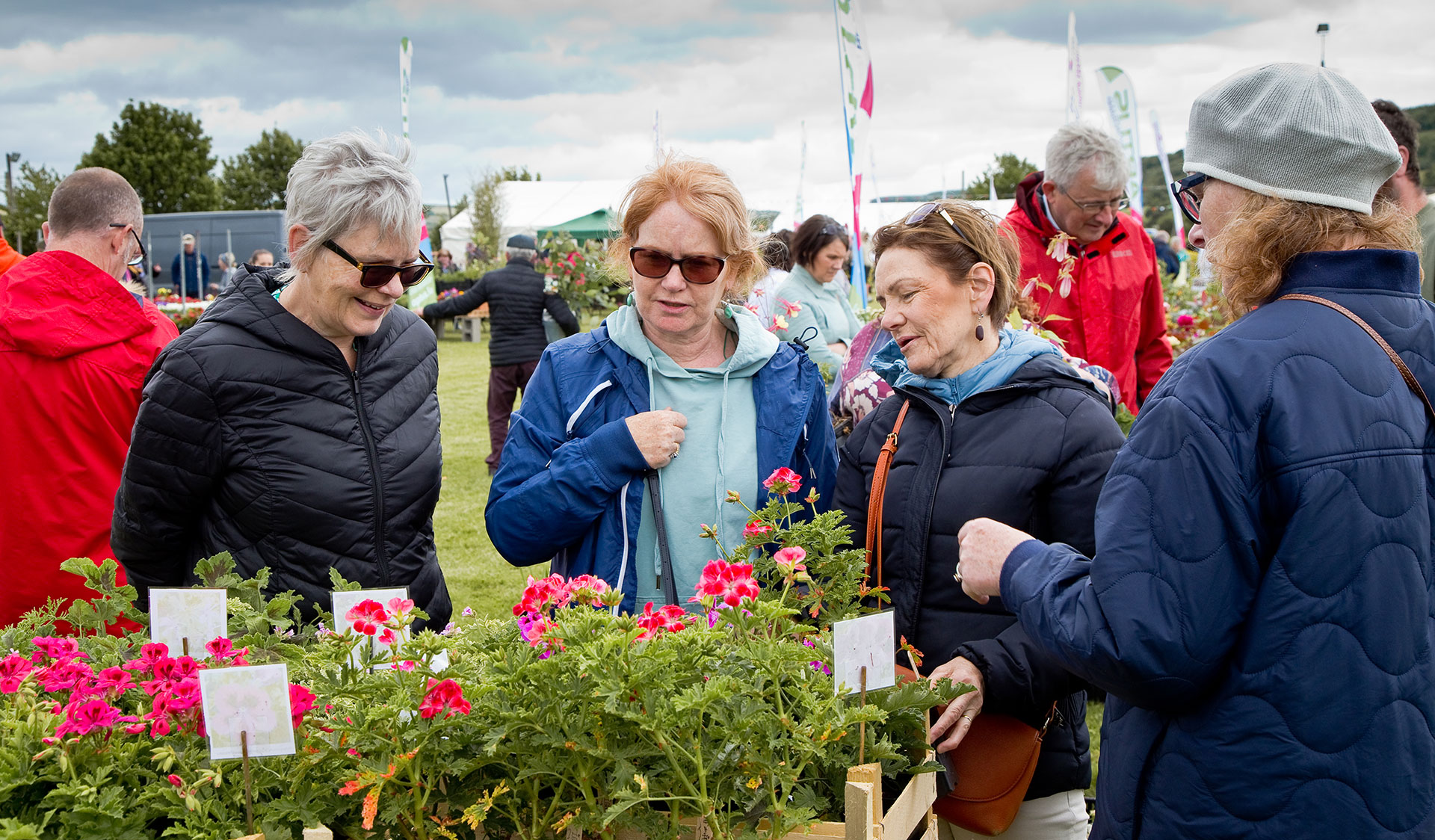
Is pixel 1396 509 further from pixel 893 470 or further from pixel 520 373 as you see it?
pixel 520 373

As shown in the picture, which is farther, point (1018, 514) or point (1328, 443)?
point (1018, 514)

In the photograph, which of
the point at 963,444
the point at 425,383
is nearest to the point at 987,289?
the point at 963,444

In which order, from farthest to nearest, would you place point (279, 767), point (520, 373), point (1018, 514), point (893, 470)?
point (520, 373)
point (893, 470)
point (1018, 514)
point (279, 767)

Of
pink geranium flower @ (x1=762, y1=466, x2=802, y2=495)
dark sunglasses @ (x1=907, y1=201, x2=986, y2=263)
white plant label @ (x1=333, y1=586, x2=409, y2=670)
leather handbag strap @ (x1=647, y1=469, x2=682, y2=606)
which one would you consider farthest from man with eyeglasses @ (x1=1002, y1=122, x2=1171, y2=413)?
white plant label @ (x1=333, y1=586, x2=409, y2=670)

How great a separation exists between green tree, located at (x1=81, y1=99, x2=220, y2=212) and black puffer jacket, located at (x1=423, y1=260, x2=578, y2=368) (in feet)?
108

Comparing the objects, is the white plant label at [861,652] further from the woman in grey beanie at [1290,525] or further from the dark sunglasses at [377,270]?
the dark sunglasses at [377,270]

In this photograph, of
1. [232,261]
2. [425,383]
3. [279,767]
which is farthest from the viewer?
[232,261]

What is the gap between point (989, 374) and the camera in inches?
75.0

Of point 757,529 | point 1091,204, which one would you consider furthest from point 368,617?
point 1091,204

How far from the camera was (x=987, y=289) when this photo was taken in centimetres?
202

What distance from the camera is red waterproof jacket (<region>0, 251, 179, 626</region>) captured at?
2711 mm

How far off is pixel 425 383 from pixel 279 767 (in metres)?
1.25

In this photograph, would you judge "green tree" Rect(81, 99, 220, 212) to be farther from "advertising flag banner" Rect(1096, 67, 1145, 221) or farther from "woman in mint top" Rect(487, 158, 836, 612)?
"woman in mint top" Rect(487, 158, 836, 612)

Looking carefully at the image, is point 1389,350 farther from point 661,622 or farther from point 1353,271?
point 661,622
